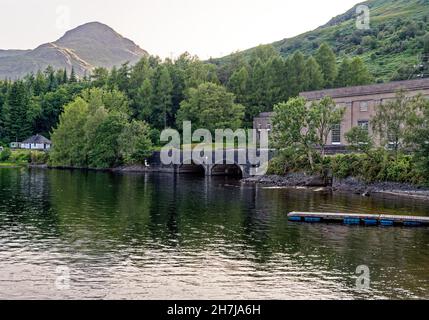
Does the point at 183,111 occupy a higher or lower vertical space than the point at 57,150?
higher

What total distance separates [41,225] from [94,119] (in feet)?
289

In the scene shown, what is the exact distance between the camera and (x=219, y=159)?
96.8 m

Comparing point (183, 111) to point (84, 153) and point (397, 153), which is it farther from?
point (397, 153)

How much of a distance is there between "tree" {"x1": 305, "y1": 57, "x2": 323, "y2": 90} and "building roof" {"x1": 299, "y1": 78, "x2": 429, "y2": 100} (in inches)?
949

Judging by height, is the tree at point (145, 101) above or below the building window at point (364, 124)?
above

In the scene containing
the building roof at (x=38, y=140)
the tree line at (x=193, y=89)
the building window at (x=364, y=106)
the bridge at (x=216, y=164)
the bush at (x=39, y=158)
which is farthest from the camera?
the building roof at (x=38, y=140)

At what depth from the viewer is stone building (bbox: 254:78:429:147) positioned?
7744cm

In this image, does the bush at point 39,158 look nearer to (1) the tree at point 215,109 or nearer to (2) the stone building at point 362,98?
(1) the tree at point 215,109

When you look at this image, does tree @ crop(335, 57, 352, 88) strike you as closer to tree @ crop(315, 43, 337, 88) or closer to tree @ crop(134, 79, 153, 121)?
tree @ crop(315, 43, 337, 88)

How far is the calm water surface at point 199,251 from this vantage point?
80.0 ft

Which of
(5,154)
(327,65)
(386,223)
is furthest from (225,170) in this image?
(5,154)

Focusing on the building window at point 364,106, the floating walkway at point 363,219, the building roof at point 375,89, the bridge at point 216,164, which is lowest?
the floating walkway at point 363,219

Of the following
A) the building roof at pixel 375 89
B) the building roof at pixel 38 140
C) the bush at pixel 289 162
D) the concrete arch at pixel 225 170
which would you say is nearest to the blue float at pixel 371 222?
the bush at pixel 289 162
